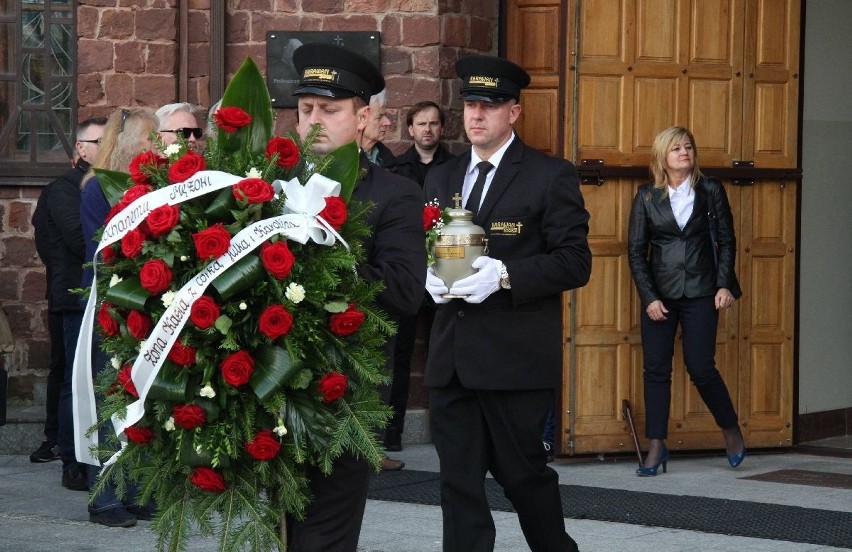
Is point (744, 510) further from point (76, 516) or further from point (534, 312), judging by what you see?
point (76, 516)

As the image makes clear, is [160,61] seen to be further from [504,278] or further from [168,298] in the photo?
[168,298]

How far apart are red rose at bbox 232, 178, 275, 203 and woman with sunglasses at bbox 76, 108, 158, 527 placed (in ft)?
10.9

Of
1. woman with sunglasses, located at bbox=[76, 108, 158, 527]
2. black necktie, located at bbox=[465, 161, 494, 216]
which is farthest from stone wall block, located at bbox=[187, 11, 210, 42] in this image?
black necktie, located at bbox=[465, 161, 494, 216]

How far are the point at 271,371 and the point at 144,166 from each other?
711 mm

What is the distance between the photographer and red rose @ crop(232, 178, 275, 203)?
393cm

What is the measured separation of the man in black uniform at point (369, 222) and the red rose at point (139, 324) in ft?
2.05

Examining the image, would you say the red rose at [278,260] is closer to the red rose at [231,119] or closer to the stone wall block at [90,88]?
the red rose at [231,119]

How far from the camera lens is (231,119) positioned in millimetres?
4086

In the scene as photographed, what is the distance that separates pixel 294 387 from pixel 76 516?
169 inches

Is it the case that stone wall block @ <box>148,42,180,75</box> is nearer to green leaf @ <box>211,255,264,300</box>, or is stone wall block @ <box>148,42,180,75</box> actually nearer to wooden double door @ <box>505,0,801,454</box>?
wooden double door @ <box>505,0,801,454</box>

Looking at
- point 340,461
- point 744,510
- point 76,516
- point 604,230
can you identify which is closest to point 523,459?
point 340,461

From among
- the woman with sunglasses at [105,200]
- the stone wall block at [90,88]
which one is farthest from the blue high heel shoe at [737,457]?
the stone wall block at [90,88]

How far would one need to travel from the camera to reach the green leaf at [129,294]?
394cm

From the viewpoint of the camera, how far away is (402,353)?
996 cm
